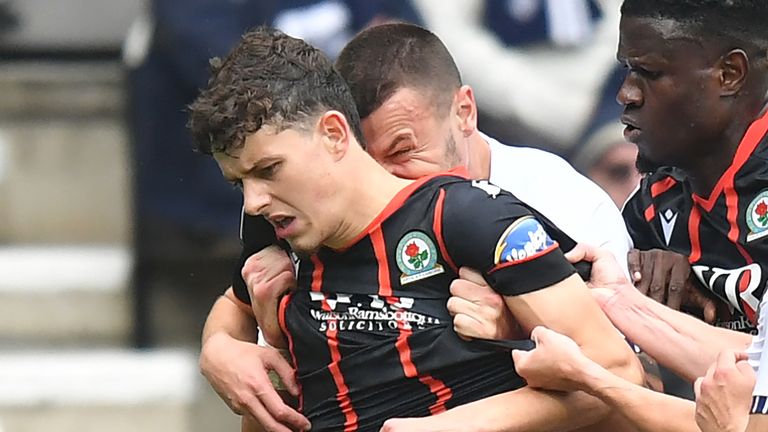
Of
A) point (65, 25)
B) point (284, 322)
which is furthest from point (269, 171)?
point (65, 25)

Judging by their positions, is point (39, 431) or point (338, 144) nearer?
point (338, 144)

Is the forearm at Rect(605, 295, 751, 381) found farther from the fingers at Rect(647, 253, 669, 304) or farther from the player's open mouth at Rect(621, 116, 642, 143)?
the player's open mouth at Rect(621, 116, 642, 143)

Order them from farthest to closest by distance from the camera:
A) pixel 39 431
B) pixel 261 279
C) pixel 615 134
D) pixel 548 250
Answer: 1. pixel 39 431
2. pixel 615 134
3. pixel 261 279
4. pixel 548 250

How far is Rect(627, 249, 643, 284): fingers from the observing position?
3.19m

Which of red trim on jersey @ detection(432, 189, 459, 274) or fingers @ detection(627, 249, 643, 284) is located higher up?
red trim on jersey @ detection(432, 189, 459, 274)

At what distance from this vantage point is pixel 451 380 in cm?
279

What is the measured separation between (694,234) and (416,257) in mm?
692

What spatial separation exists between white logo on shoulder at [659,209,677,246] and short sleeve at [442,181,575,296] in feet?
1.96

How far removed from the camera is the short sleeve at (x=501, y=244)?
8.84 feet

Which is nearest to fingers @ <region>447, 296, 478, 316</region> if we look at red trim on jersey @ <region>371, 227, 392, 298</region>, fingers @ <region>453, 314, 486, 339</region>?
fingers @ <region>453, 314, 486, 339</region>

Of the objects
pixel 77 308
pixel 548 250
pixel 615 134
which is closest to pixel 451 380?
pixel 548 250

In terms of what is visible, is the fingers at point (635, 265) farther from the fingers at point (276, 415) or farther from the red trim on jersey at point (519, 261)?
the fingers at point (276, 415)

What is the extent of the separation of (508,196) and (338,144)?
29 centimetres

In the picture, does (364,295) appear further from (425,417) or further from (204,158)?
(204,158)
